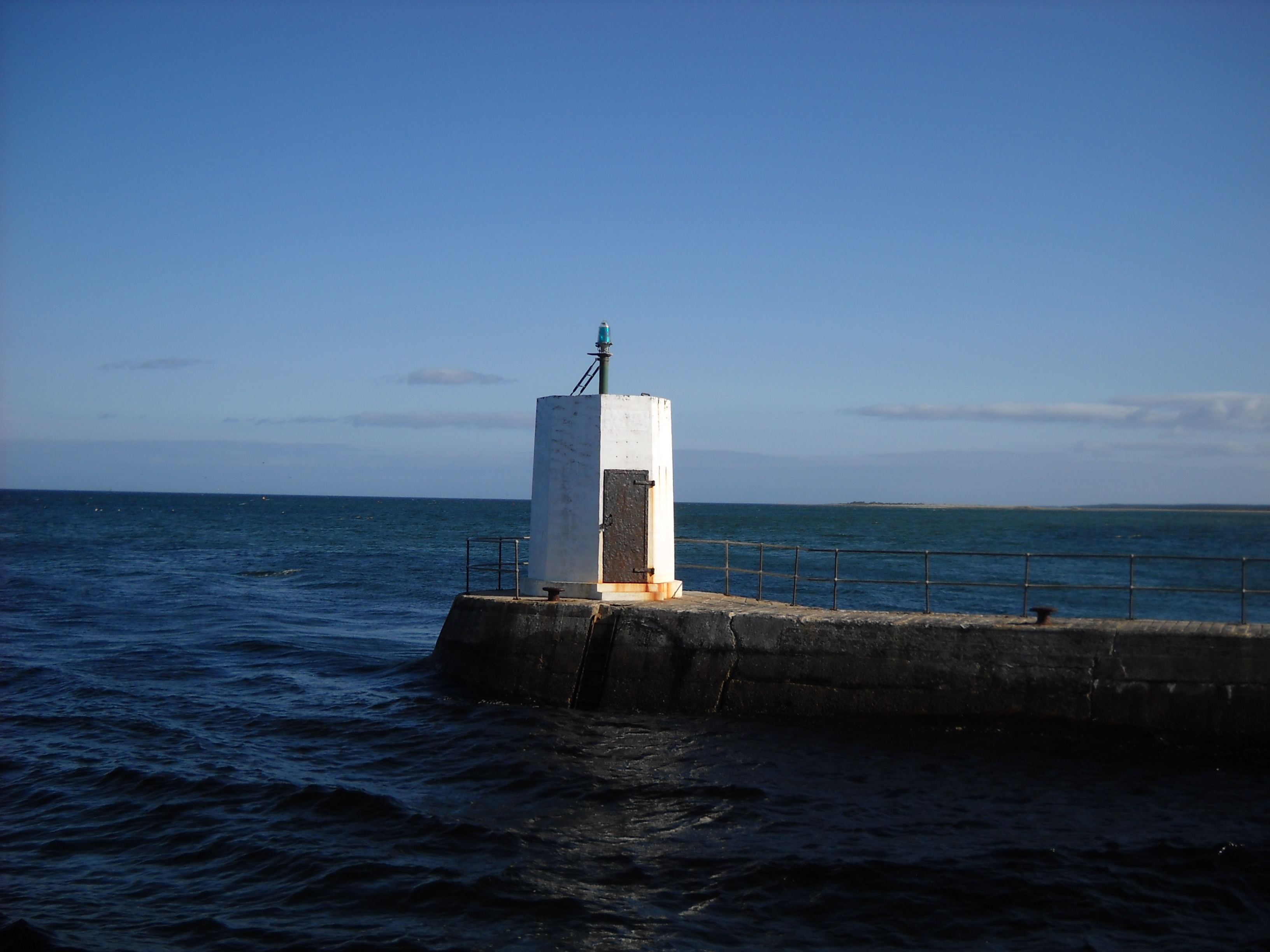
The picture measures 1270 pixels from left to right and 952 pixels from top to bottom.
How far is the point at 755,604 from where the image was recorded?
586 inches

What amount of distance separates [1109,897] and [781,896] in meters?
2.81

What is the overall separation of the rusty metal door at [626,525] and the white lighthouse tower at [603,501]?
12 millimetres

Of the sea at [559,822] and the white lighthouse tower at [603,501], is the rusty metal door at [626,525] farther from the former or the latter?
the sea at [559,822]

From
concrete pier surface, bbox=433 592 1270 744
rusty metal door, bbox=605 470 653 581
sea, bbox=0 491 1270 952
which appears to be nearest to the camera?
sea, bbox=0 491 1270 952

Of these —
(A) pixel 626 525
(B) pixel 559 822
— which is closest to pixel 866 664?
(A) pixel 626 525

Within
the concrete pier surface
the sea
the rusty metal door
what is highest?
the rusty metal door

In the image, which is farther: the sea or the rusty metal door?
the rusty metal door

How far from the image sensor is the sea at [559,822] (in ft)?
25.1

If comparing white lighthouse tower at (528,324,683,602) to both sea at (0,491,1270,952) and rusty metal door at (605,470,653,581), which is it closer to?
rusty metal door at (605,470,653,581)

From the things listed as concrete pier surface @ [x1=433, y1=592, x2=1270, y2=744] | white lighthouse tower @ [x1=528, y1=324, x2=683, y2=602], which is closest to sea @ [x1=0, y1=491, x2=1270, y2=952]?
concrete pier surface @ [x1=433, y1=592, x2=1270, y2=744]

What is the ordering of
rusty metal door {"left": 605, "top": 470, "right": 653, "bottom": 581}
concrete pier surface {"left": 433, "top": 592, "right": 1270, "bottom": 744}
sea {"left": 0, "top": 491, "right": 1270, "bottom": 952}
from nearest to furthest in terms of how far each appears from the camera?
sea {"left": 0, "top": 491, "right": 1270, "bottom": 952} → concrete pier surface {"left": 433, "top": 592, "right": 1270, "bottom": 744} → rusty metal door {"left": 605, "top": 470, "right": 653, "bottom": 581}

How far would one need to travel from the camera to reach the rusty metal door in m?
15.1

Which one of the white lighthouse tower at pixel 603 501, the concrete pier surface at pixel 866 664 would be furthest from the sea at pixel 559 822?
the white lighthouse tower at pixel 603 501

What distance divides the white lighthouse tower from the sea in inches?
89.6
